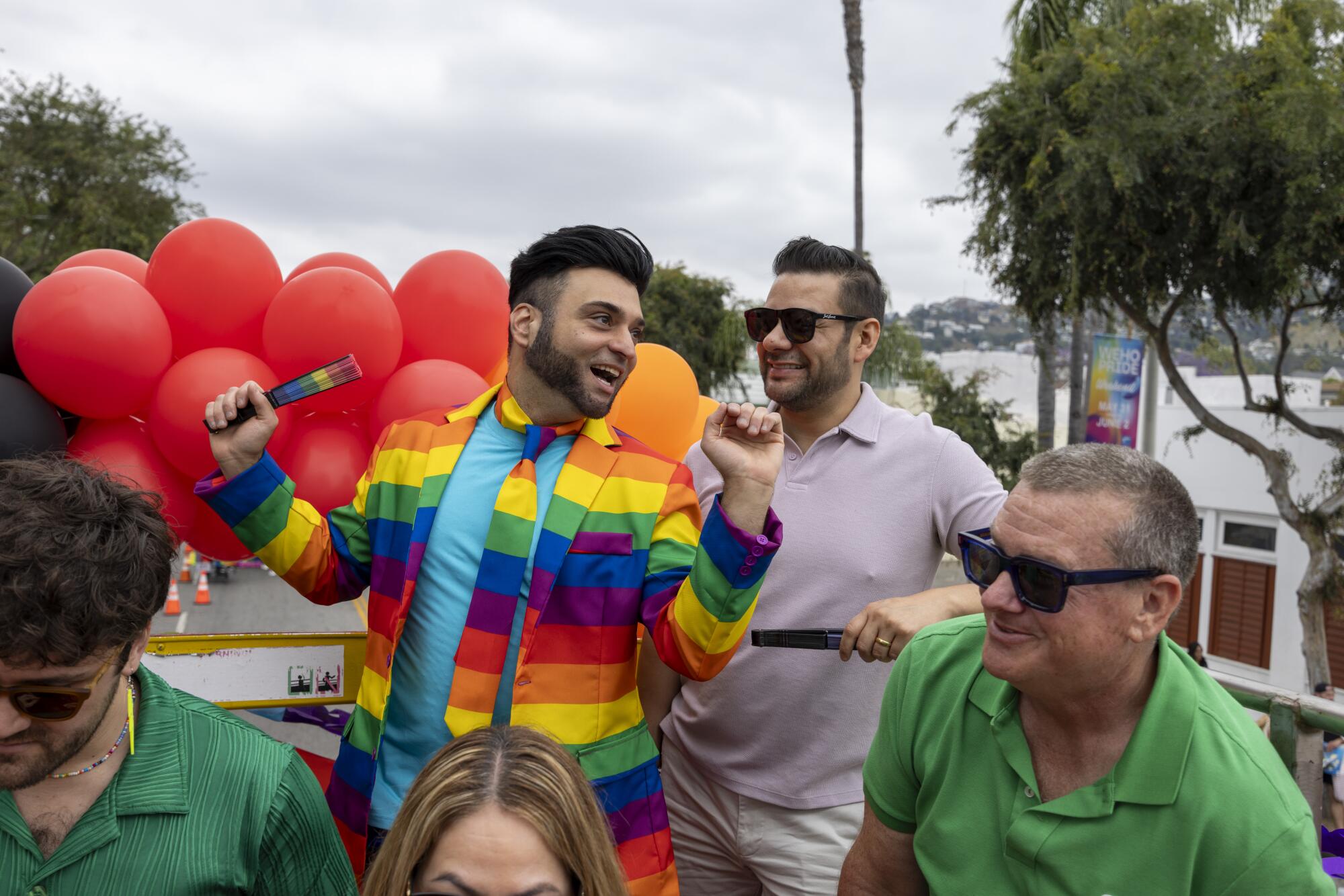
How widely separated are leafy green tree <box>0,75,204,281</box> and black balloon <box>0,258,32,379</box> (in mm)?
15291

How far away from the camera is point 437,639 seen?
7.72ft

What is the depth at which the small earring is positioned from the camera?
5.65 ft

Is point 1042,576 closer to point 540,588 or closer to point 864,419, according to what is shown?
point 540,588

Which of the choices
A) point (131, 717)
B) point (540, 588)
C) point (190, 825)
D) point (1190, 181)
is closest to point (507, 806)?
point (190, 825)

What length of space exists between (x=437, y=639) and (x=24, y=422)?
1.58 metres

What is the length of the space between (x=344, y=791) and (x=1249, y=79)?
12.3 metres

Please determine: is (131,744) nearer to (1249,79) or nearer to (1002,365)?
(1249,79)

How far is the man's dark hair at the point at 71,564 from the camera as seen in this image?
1509 millimetres

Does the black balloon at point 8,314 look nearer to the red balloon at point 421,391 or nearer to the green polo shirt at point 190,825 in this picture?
the red balloon at point 421,391

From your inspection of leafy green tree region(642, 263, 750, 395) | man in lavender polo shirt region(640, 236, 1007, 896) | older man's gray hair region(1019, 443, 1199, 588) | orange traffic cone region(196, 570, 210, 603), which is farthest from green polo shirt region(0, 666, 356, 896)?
leafy green tree region(642, 263, 750, 395)

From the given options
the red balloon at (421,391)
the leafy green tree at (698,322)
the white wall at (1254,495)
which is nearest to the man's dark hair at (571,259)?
the red balloon at (421,391)

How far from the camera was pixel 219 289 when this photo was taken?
3.39 metres

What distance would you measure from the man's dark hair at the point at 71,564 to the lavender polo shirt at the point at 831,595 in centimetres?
146

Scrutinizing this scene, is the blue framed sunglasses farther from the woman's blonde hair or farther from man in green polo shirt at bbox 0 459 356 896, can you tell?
man in green polo shirt at bbox 0 459 356 896
